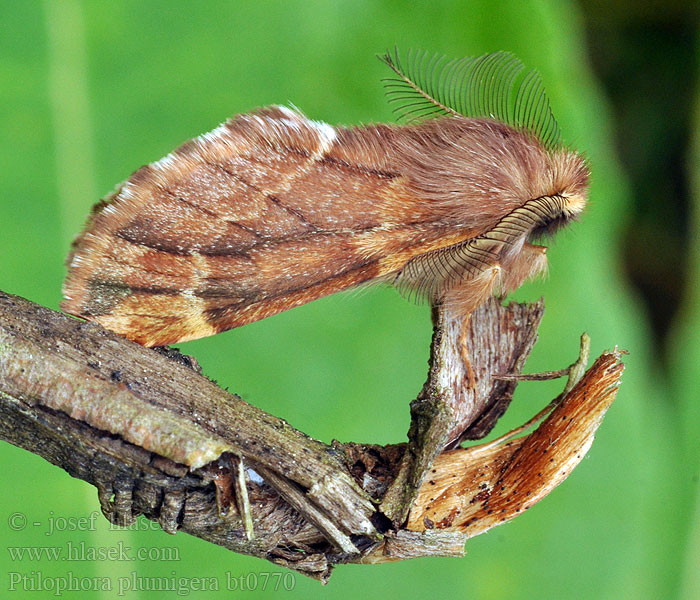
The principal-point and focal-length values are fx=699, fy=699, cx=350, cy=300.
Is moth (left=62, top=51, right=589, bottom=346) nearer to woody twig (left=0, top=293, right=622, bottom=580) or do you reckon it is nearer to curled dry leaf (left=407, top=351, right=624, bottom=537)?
woody twig (left=0, top=293, right=622, bottom=580)

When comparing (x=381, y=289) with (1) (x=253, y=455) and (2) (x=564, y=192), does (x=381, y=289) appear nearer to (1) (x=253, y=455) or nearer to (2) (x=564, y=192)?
(2) (x=564, y=192)

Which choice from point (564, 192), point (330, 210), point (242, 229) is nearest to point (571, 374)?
point (564, 192)

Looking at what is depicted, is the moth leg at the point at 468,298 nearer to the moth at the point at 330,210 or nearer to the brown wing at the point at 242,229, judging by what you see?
the moth at the point at 330,210

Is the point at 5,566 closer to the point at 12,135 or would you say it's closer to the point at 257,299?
the point at 12,135

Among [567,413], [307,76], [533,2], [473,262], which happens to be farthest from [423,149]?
[533,2]

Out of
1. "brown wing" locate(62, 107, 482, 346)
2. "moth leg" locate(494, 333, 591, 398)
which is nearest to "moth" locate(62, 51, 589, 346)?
"brown wing" locate(62, 107, 482, 346)

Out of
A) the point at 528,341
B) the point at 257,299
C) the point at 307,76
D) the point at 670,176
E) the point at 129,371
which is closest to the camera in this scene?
the point at 129,371

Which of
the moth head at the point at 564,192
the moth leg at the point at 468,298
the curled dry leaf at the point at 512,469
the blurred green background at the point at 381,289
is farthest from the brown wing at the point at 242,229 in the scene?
the blurred green background at the point at 381,289

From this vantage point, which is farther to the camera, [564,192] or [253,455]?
[564,192]
